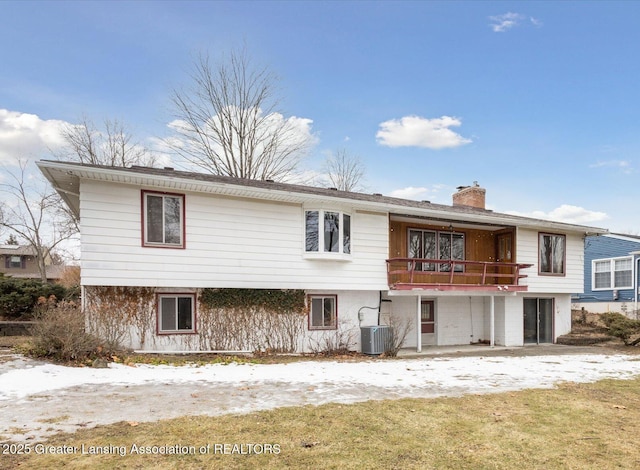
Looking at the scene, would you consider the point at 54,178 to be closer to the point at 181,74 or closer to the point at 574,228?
the point at 181,74

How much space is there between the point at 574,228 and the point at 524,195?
6.63 m

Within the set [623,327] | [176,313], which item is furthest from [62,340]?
[623,327]

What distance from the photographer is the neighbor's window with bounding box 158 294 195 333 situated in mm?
12242

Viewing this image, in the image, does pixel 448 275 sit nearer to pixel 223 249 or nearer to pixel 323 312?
pixel 323 312

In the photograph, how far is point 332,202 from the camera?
13.8m

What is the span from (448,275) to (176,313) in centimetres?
1004

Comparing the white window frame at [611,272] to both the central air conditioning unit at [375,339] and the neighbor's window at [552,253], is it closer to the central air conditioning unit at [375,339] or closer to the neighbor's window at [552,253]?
the neighbor's window at [552,253]

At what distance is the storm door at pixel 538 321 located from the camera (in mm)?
18688

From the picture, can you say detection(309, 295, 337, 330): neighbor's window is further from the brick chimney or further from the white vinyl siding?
the brick chimney

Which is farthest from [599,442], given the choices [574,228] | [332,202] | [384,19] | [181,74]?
[181,74]

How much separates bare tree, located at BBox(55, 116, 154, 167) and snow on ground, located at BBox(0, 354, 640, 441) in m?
21.5

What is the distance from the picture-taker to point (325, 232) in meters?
13.9

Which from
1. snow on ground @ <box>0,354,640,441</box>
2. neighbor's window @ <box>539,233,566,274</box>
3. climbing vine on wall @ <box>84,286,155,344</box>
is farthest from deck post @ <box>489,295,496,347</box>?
climbing vine on wall @ <box>84,286,155,344</box>

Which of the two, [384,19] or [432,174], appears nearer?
[384,19]
